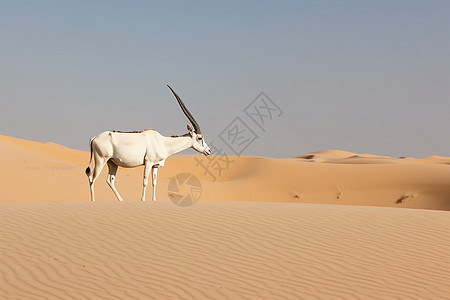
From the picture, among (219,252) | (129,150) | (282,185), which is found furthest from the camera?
(282,185)

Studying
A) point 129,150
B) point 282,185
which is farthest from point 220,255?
point 282,185

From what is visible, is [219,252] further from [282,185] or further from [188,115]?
[282,185]

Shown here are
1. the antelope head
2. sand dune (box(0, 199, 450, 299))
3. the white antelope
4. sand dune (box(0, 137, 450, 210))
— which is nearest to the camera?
sand dune (box(0, 199, 450, 299))

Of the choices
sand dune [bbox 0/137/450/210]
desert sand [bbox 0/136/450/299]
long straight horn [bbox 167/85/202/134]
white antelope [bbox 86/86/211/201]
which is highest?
long straight horn [bbox 167/85/202/134]

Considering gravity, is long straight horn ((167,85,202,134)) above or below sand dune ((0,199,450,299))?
above

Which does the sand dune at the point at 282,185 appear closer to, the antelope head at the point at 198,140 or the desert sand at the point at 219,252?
the antelope head at the point at 198,140

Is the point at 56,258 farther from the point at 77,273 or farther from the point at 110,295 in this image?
the point at 110,295

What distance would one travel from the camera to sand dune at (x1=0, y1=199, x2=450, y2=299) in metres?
6.78

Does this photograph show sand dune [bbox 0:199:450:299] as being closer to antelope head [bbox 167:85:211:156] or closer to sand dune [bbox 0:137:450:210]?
antelope head [bbox 167:85:211:156]

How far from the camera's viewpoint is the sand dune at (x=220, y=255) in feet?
22.2

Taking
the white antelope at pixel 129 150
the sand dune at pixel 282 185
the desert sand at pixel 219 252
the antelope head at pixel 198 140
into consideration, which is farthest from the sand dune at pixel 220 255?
the sand dune at pixel 282 185

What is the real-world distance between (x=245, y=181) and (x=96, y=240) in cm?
2967

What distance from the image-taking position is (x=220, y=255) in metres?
8.18

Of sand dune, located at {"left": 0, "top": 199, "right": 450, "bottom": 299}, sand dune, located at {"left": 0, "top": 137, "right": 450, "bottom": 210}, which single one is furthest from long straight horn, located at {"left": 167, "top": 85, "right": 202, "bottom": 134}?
sand dune, located at {"left": 0, "top": 137, "right": 450, "bottom": 210}
